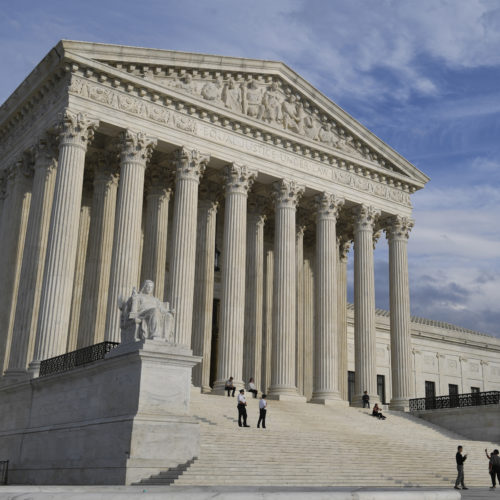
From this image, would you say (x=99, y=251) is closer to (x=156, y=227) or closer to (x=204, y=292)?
(x=156, y=227)

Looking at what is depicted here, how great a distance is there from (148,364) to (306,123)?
907 inches

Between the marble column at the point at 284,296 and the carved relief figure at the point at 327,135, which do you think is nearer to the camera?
the marble column at the point at 284,296

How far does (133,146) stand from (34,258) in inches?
273

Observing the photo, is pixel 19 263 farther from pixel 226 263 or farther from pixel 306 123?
pixel 306 123

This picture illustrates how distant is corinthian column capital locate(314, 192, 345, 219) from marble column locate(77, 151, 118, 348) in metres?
11.8

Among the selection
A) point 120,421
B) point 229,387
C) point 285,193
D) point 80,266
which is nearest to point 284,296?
point 285,193

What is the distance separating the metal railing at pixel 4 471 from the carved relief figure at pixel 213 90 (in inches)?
781

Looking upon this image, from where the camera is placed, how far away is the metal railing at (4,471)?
25.1 m

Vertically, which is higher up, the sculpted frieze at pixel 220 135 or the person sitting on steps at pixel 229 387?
the sculpted frieze at pixel 220 135

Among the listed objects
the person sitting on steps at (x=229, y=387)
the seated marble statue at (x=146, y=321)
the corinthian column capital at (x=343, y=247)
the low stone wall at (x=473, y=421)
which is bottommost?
the low stone wall at (x=473, y=421)

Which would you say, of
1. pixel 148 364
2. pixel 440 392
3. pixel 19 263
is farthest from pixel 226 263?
pixel 440 392

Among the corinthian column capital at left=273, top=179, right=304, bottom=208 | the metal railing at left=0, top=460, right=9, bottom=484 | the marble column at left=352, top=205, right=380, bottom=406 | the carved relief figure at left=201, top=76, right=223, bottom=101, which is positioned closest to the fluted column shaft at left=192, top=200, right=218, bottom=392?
the corinthian column capital at left=273, top=179, right=304, bottom=208

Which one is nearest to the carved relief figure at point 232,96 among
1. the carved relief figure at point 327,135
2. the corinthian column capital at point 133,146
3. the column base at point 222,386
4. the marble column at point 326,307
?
the corinthian column capital at point 133,146

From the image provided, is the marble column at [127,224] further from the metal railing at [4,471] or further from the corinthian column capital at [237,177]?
the metal railing at [4,471]
